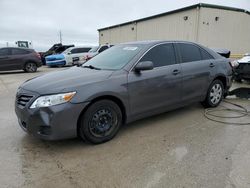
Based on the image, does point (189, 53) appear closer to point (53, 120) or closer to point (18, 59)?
point (53, 120)

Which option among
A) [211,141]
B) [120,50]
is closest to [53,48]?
[120,50]

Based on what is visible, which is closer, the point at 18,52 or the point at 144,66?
the point at 144,66

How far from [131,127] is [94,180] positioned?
5.75 ft

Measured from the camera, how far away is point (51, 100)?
3.23 meters

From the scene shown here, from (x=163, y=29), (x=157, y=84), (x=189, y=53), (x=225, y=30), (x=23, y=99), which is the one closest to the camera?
(x=23, y=99)

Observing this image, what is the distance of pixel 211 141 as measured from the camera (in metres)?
3.72

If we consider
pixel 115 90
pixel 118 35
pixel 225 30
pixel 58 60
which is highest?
pixel 118 35

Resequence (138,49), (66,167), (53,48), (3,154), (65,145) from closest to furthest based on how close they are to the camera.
→ (66,167) → (3,154) → (65,145) → (138,49) → (53,48)

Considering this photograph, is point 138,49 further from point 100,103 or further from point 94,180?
point 94,180

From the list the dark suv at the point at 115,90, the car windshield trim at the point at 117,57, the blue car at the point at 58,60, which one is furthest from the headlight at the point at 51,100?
the blue car at the point at 58,60

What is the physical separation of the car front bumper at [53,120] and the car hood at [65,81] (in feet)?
0.77

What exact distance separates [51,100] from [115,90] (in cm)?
95

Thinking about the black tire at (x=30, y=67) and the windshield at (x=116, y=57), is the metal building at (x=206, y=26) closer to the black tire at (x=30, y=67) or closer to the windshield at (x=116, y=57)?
the black tire at (x=30, y=67)

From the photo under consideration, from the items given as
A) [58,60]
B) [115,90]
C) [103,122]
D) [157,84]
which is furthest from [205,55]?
[58,60]
